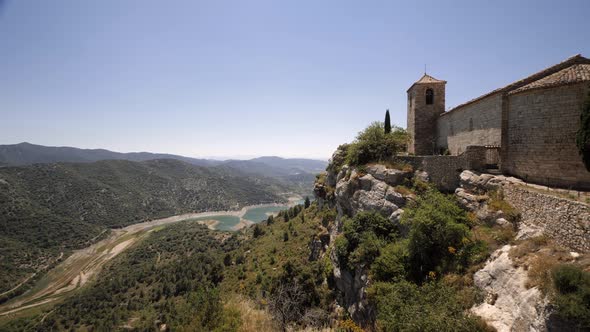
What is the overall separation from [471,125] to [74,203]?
526 feet

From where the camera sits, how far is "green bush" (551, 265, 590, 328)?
637cm

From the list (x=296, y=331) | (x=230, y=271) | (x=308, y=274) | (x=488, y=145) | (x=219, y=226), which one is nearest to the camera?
(x=296, y=331)

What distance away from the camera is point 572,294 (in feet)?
21.9

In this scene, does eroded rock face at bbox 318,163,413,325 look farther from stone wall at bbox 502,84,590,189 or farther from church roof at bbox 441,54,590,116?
church roof at bbox 441,54,590,116

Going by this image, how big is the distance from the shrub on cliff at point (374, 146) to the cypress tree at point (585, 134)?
1101cm

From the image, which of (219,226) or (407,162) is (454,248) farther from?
(219,226)

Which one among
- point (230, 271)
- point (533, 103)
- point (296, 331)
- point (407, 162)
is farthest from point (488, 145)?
point (230, 271)

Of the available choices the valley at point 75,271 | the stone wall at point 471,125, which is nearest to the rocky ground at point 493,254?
the stone wall at point 471,125

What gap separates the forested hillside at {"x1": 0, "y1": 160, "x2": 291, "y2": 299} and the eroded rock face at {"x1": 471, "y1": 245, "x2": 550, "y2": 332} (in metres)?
112

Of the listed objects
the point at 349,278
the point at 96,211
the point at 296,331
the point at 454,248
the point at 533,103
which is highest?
the point at 533,103

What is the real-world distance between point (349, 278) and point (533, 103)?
15.0 m

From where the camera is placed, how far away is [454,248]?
→ 1238cm

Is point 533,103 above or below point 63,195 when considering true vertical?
above

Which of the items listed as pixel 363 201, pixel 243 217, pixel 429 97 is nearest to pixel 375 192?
pixel 363 201
